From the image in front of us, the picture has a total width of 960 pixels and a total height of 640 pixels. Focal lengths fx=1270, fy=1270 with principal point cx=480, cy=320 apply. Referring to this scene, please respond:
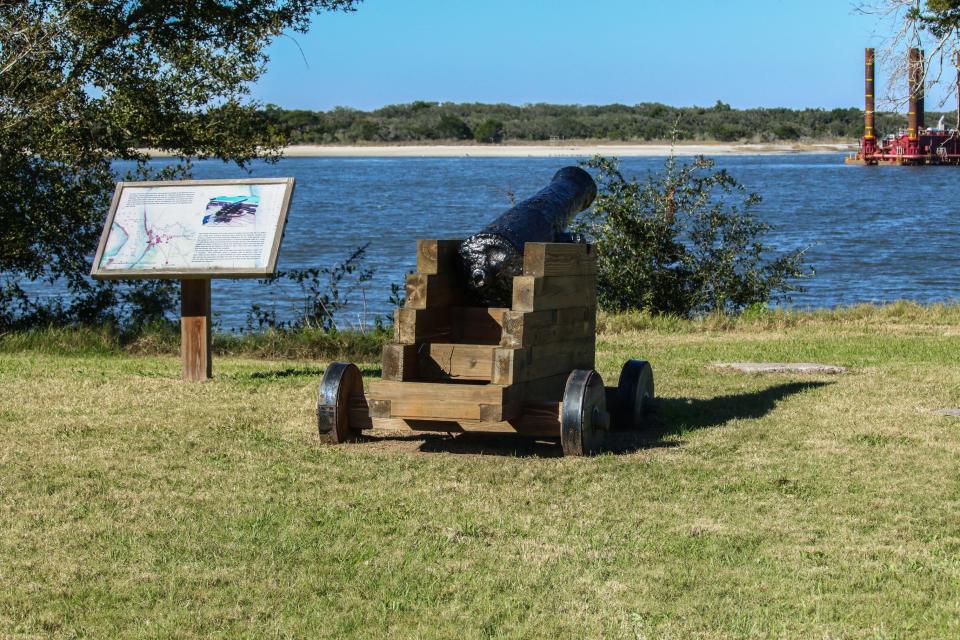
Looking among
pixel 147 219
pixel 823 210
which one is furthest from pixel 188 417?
pixel 823 210

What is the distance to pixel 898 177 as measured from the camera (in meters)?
81.3

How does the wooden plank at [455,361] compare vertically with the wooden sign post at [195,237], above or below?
below

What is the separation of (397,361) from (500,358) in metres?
0.63

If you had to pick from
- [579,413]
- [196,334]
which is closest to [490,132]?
[196,334]

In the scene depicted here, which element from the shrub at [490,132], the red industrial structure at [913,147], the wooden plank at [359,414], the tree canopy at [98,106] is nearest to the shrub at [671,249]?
the tree canopy at [98,106]

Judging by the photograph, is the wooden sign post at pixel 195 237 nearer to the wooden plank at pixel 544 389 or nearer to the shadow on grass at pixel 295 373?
the shadow on grass at pixel 295 373

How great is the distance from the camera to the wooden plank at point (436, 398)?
677 centimetres

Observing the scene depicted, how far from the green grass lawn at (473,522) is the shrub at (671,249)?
6.67m

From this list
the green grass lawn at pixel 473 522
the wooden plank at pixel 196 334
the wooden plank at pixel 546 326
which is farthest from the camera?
the wooden plank at pixel 196 334

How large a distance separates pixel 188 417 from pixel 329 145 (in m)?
122

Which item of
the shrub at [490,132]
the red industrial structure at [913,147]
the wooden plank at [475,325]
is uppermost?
the shrub at [490,132]

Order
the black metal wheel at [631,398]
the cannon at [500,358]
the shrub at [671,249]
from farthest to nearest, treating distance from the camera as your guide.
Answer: the shrub at [671,249] → the black metal wheel at [631,398] → the cannon at [500,358]

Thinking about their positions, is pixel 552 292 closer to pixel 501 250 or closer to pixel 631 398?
pixel 501 250

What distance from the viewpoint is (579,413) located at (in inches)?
265
